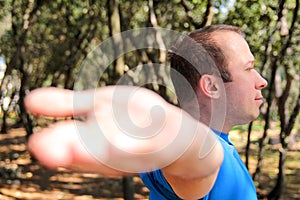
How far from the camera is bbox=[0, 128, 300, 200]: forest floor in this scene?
8203mm

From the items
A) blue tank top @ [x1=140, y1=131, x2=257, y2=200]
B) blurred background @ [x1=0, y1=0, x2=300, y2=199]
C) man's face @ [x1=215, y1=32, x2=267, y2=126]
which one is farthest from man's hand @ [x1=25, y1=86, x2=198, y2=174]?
man's face @ [x1=215, y1=32, x2=267, y2=126]

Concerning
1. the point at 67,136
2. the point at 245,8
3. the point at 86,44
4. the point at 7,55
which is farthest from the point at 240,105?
the point at 7,55

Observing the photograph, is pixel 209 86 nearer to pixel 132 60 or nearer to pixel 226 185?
pixel 226 185

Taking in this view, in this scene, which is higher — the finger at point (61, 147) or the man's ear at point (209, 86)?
the finger at point (61, 147)

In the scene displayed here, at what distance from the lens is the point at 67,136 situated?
628mm

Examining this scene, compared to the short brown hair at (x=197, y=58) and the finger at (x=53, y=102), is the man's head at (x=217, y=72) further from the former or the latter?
the finger at (x=53, y=102)

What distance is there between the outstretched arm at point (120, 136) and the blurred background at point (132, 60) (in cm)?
17

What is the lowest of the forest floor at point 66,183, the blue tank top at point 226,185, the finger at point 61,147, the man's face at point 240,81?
the forest floor at point 66,183

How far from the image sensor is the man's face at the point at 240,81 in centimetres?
132

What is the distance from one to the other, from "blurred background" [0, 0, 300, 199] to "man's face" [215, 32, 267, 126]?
0.74 feet

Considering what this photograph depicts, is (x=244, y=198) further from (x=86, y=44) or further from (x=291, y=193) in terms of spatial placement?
(x=86, y=44)

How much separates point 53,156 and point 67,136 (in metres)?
0.04

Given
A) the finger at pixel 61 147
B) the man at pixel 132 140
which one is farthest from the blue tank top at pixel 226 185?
the finger at pixel 61 147

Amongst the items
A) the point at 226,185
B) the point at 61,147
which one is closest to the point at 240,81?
the point at 226,185
